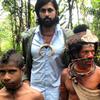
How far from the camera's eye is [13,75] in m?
5.08

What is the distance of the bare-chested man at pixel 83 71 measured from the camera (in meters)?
5.59

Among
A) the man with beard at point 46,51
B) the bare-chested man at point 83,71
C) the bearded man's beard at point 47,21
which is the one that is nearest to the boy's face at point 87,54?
the bare-chested man at point 83,71

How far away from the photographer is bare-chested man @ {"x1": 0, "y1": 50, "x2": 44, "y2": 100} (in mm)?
5074

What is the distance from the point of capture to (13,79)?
5078mm

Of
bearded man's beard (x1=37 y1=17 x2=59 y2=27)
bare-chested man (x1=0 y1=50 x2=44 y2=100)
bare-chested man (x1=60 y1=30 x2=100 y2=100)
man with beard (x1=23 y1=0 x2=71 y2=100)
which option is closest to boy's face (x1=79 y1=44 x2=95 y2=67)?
bare-chested man (x1=60 y1=30 x2=100 y2=100)

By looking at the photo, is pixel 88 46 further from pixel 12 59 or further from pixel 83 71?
pixel 12 59

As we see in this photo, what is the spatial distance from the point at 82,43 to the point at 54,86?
3.67 feet

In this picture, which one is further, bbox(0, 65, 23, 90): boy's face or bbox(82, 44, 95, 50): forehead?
bbox(82, 44, 95, 50): forehead

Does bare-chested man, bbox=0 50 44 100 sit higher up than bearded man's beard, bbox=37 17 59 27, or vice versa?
bearded man's beard, bbox=37 17 59 27

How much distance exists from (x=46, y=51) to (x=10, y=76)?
1.60 meters

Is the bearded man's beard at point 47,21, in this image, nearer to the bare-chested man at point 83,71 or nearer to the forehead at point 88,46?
the bare-chested man at point 83,71

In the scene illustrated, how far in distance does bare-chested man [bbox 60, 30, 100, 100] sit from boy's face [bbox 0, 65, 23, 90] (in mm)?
873

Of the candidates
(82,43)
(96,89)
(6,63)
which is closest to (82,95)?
(96,89)

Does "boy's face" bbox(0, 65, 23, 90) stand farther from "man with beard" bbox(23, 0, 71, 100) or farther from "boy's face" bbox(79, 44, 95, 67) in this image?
"man with beard" bbox(23, 0, 71, 100)
